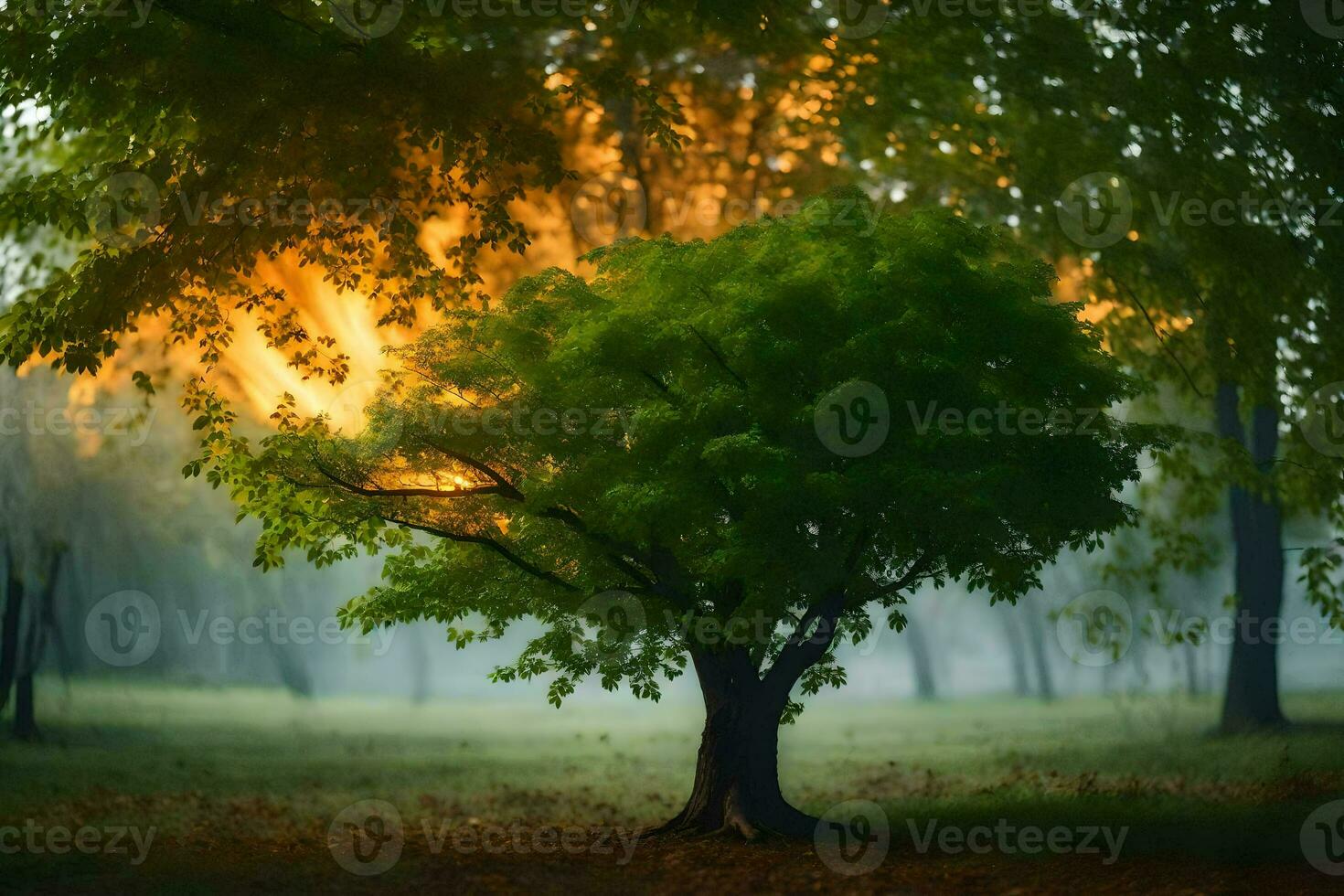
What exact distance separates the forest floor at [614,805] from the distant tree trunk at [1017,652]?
605 inches

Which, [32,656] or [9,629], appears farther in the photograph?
[32,656]

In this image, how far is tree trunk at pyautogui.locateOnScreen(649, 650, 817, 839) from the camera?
1544 cm

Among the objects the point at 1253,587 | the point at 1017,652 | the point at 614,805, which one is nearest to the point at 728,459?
the point at 614,805

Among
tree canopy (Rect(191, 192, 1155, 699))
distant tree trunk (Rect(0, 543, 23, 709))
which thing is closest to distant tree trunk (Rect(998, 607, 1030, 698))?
distant tree trunk (Rect(0, 543, 23, 709))

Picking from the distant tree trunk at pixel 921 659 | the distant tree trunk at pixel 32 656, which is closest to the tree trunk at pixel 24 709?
the distant tree trunk at pixel 32 656

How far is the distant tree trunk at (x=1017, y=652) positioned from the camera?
52.6 metres

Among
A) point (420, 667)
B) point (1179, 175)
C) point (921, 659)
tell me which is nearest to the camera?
point (1179, 175)

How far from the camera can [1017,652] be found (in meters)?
55.1

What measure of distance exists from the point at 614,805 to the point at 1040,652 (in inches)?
1415

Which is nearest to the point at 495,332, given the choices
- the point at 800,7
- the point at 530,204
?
the point at 530,204

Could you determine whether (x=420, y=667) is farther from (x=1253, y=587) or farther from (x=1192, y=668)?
(x=1253, y=587)

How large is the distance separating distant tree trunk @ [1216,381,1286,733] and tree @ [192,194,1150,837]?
9596 mm

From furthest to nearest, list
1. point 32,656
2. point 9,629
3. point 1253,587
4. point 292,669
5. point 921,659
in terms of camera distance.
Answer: point 921,659, point 292,669, point 32,656, point 9,629, point 1253,587

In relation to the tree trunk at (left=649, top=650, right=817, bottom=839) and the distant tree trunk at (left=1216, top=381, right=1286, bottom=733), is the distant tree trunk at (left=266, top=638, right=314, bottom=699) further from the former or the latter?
the distant tree trunk at (left=1216, top=381, right=1286, bottom=733)
